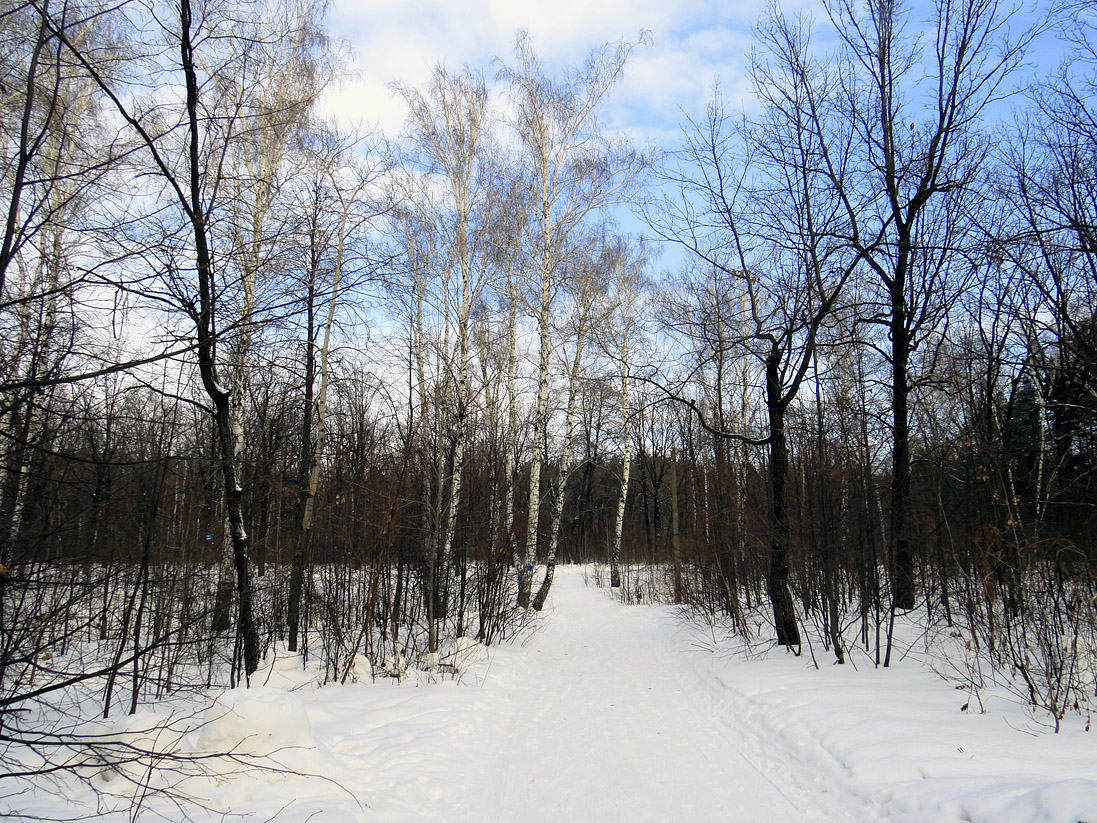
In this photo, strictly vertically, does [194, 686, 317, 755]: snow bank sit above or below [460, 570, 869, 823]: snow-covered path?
above

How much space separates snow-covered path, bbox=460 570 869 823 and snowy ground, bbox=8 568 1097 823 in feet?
0.08

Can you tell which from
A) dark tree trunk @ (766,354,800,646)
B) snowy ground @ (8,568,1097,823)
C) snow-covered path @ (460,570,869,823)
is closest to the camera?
snowy ground @ (8,568,1097,823)

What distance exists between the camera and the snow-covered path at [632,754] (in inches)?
176

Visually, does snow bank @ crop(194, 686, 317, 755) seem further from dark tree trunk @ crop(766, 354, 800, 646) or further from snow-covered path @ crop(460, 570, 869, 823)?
dark tree trunk @ crop(766, 354, 800, 646)

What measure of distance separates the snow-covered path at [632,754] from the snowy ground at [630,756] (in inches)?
0.9

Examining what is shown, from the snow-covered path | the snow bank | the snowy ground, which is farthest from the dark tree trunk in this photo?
the snow bank

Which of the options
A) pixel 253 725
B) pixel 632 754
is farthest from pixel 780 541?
pixel 253 725

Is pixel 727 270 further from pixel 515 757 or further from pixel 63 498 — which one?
pixel 63 498

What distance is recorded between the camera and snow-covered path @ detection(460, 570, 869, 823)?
447 cm

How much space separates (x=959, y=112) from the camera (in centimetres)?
998

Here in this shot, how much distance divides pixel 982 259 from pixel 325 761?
11572mm

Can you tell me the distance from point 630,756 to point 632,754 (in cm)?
6

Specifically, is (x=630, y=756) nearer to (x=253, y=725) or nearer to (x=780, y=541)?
(x=253, y=725)

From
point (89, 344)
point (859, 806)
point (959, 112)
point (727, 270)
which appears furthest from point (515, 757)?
point (959, 112)
